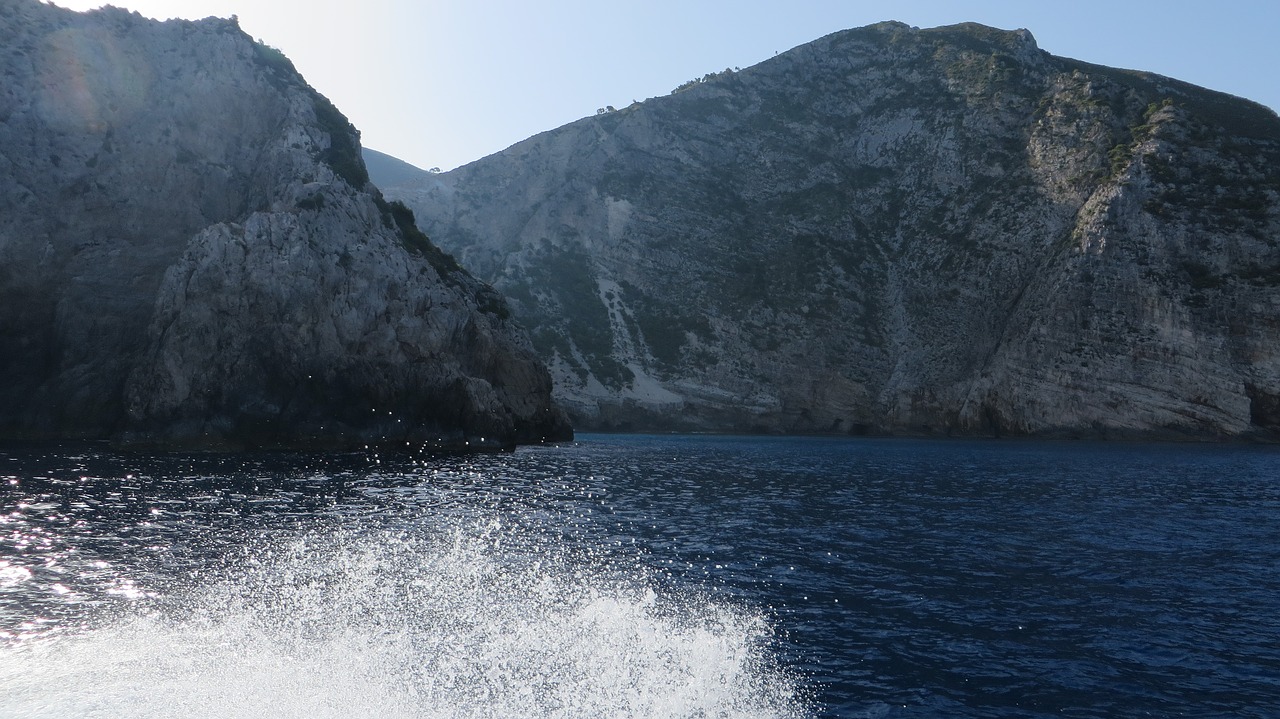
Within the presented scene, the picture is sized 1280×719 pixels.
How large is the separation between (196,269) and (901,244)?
10791 centimetres

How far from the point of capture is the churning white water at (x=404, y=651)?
1207 cm

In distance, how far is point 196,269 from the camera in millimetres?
59094

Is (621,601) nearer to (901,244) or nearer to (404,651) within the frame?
(404,651)

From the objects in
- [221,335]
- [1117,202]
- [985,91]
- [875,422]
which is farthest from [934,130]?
[221,335]

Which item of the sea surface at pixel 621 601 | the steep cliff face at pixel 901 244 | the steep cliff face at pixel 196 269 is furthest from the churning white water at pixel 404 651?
the steep cliff face at pixel 901 244

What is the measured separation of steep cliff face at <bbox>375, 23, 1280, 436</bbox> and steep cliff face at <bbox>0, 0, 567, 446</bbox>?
171ft

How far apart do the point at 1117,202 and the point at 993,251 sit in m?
18.6

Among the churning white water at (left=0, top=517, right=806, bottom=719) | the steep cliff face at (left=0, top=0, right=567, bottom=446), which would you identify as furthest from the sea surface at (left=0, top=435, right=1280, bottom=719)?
the steep cliff face at (left=0, top=0, right=567, bottom=446)

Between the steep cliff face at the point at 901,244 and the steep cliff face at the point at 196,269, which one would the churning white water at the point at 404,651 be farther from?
the steep cliff face at the point at 901,244

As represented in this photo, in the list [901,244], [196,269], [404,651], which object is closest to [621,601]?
[404,651]

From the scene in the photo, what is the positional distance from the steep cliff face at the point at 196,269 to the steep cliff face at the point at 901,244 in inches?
2051

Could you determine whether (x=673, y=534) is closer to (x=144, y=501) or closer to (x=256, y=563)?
(x=256, y=563)

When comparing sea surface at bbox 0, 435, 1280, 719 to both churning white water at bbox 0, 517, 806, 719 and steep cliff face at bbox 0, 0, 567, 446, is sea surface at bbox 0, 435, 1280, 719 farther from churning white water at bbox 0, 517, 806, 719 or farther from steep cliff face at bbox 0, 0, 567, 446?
steep cliff face at bbox 0, 0, 567, 446

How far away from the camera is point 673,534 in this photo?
95.9 ft
